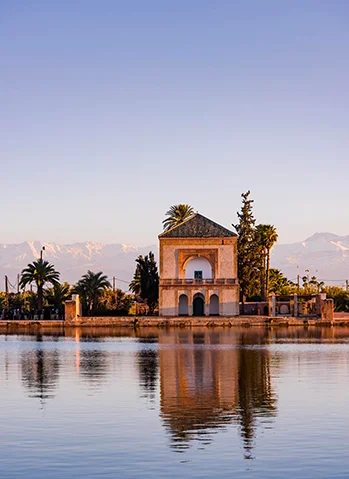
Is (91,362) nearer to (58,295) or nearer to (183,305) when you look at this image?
(183,305)

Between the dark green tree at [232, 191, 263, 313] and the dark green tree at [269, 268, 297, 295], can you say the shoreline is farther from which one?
the dark green tree at [269, 268, 297, 295]

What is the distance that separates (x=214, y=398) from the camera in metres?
21.3

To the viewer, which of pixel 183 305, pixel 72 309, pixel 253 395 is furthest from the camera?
pixel 183 305

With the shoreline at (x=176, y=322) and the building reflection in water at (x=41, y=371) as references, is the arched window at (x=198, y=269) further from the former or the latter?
the building reflection in water at (x=41, y=371)

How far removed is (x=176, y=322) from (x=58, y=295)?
46.1 feet

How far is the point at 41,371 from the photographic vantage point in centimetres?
2908

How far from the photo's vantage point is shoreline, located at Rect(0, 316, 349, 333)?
2557 inches

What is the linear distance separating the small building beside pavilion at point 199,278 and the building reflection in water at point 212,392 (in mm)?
29907

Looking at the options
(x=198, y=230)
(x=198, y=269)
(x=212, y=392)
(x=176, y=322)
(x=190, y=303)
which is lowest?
(x=212, y=392)

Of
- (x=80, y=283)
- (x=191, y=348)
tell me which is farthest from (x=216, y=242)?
(x=191, y=348)

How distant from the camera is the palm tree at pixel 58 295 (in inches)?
2943

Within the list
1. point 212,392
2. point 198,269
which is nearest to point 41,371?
point 212,392

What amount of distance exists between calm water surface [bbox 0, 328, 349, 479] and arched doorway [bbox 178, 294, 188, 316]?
3505 centimetres

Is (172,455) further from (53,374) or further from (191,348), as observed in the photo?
(191,348)
